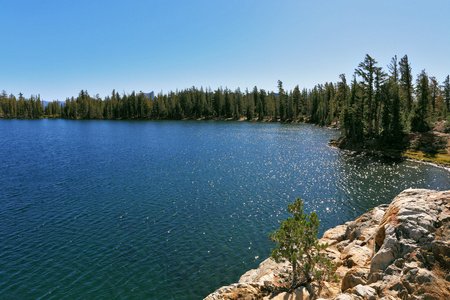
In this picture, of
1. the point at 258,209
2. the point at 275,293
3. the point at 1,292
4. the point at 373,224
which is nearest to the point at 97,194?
the point at 1,292

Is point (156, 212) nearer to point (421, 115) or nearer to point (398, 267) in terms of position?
point (398, 267)

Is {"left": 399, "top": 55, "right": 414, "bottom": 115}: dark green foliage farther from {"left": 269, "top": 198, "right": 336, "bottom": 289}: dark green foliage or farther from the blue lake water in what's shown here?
{"left": 269, "top": 198, "right": 336, "bottom": 289}: dark green foliage

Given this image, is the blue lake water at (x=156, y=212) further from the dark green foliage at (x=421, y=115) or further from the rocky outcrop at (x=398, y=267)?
the dark green foliage at (x=421, y=115)

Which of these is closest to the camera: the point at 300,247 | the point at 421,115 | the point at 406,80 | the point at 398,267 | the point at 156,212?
the point at 398,267

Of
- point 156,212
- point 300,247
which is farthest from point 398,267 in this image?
point 156,212

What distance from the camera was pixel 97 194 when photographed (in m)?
34.0

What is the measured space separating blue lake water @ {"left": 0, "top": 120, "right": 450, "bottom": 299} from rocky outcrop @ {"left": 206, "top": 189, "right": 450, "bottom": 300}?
6460mm

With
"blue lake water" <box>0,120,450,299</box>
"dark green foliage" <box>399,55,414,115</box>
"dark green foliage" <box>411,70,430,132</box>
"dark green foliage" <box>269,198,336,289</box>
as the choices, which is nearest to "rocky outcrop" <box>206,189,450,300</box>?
"dark green foliage" <box>269,198,336,289</box>

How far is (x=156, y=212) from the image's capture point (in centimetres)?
2906

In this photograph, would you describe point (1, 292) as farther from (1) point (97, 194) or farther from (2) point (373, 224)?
(2) point (373, 224)

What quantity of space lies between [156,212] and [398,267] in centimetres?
2414

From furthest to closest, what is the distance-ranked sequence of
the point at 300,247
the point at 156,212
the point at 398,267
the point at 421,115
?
the point at 421,115
the point at 156,212
the point at 300,247
the point at 398,267

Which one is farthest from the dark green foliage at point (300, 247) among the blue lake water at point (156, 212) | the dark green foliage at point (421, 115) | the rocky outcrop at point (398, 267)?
the dark green foliage at point (421, 115)

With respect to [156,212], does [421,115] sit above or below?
above
